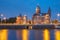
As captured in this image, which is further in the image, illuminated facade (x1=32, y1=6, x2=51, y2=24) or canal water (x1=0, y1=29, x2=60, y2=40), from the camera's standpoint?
illuminated facade (x1=32, y1=6, x2=51, y2=24)

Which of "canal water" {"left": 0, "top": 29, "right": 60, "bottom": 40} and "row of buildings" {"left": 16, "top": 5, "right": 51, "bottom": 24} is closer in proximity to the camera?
"canal water" {"left": 0, "top": 29, "right": 60, "bottom": 40}

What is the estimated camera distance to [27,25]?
65.7 feet

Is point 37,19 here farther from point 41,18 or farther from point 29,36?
point 29,36

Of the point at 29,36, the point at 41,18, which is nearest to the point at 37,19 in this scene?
the point at 41,18

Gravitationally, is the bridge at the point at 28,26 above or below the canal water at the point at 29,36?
above

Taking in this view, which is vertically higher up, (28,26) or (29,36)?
(28,26)

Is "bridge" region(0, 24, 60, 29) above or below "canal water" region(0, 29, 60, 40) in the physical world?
above

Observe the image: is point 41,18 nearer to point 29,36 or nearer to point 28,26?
point 28,26

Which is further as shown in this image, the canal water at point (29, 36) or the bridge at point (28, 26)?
the bridge at point (28, 26)

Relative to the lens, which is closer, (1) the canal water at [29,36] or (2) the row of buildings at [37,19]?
(1) the canal water at [29,36]

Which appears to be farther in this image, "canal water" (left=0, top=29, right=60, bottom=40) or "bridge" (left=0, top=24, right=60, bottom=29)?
"bridge" (left=0, top=24, right=60, bottom=29)

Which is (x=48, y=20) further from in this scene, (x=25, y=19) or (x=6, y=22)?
(x=6, y=22)

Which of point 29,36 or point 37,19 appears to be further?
point 37,19

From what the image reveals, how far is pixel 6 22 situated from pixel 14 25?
72 cm
